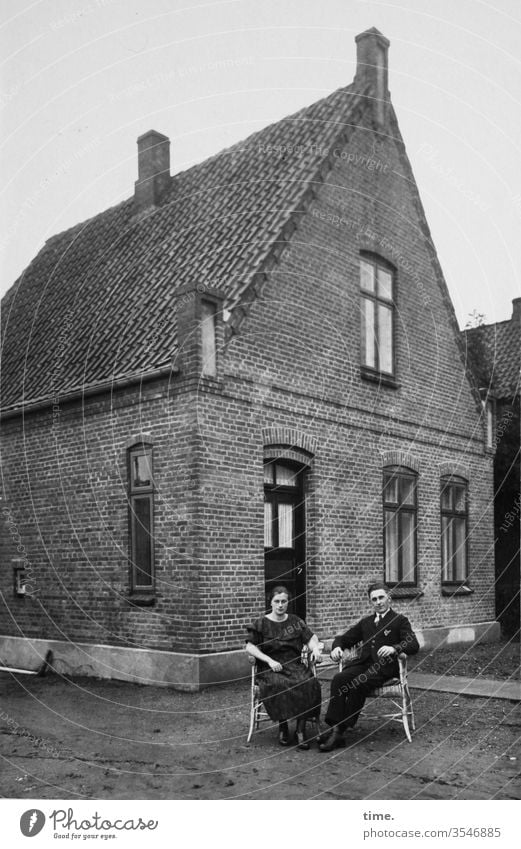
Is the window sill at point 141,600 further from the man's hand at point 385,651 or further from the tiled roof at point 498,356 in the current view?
the tiled roof at point 498,356

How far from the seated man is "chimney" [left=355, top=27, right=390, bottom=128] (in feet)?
31.2

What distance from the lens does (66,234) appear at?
18250 millimetres

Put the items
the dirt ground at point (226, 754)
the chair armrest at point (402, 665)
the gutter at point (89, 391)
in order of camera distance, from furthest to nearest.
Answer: the gutter at point (89, 391) < the chair armrest at point (402, 665) < the dirt ground at point (226, 754)

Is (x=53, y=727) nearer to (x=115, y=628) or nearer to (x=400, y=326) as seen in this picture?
(x=115, y=628)

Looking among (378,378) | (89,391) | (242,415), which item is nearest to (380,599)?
(242,415)

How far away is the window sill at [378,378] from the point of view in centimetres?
1336

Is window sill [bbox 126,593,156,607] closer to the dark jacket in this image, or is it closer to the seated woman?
the seated woman

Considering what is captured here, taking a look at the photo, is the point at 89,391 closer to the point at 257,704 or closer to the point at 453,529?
the point at 257,704

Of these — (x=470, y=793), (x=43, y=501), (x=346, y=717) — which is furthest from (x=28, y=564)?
(x=470, y=793)

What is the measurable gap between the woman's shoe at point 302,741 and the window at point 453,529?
27.7 feet

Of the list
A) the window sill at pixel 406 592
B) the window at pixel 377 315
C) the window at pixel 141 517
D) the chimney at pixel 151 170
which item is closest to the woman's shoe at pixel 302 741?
the window at pixel 141 517

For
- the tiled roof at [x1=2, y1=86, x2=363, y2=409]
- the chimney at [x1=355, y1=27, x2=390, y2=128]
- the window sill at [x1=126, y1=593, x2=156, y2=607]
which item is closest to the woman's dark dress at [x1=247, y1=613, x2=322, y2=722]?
the window sill at [x1=126, y1=593, x2=156, y2=607]

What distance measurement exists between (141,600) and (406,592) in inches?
200
